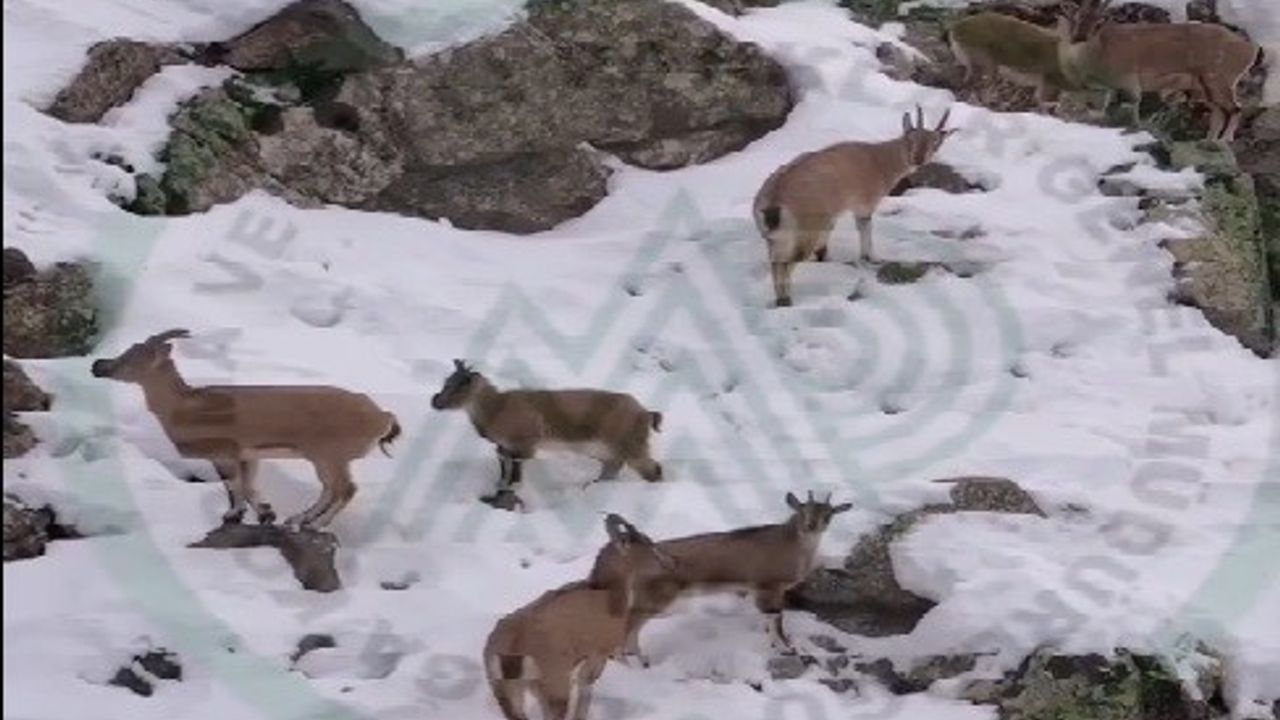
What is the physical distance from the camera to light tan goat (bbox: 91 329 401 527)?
695 cm

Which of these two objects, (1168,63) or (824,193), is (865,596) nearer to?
(824,193)

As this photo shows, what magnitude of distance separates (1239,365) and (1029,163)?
2413 mm

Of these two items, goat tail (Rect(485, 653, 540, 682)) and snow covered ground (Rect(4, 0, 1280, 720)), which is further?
snow covered ground (Rect(4, 0, 1280, 720))

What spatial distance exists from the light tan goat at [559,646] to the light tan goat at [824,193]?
380 centimetres

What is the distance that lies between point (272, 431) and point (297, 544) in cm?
49

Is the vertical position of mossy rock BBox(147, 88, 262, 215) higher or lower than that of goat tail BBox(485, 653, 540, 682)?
lower

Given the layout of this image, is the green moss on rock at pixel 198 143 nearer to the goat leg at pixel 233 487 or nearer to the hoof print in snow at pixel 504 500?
the goat leg at pixel 233 487

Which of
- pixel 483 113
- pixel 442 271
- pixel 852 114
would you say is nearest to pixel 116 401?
pixel 442 271

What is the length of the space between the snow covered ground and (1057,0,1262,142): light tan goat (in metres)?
0.76

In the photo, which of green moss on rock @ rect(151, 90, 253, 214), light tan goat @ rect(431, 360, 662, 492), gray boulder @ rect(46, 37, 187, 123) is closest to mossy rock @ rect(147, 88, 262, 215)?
green moss on rock @ rect(151, 90, 253, 214)

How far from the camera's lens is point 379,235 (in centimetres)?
1015

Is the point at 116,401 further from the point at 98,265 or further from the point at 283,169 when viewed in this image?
the point at 283,169

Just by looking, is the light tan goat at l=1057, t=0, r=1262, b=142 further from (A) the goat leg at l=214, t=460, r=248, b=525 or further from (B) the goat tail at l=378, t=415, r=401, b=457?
(A) the goat leg at l=214, t=460, r=248, b=525

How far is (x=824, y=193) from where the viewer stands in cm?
997
